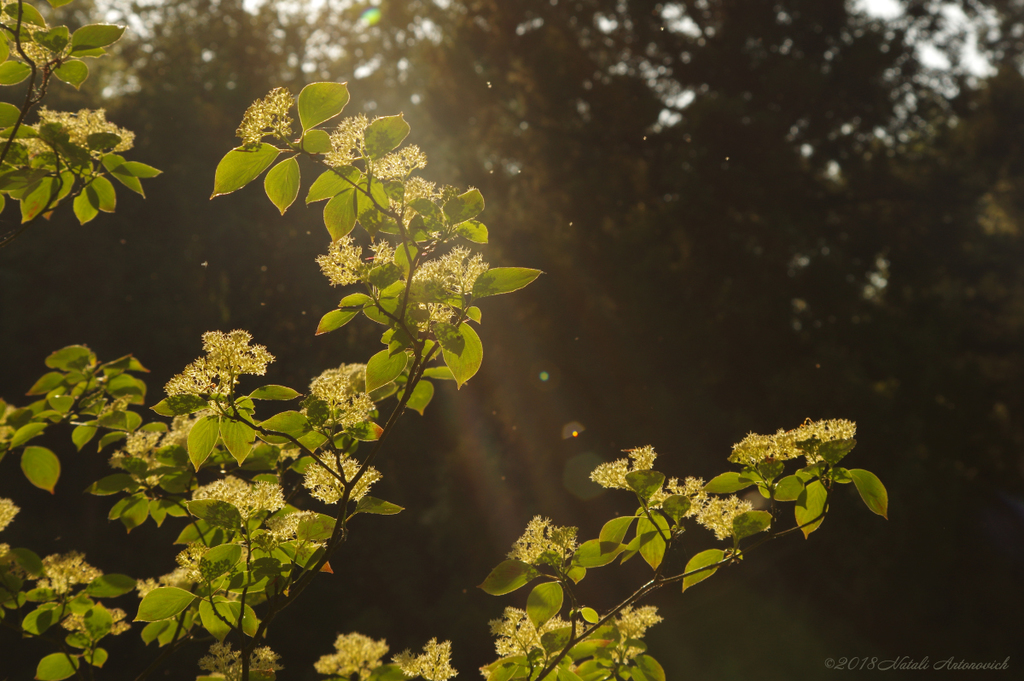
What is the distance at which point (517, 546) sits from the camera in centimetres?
85

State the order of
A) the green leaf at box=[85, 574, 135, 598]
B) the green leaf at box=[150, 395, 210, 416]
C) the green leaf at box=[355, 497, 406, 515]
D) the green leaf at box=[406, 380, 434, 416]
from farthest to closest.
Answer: the green leaf at box=[85, 574, 135, 598], the green leaf at box=[406, 380, 434, 416], the green leaf at box=[355, 497, 406, 515], the green leaf at box=[150, 395, 210, 416]

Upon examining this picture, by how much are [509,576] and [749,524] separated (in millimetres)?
356

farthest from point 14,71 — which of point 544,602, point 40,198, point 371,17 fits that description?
point 371,17

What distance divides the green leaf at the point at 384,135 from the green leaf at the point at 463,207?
10cm

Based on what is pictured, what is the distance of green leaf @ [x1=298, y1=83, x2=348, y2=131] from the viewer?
0.66 m

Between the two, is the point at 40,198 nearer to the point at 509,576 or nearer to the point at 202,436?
the point at 202,436

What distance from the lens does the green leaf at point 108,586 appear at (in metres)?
0.99

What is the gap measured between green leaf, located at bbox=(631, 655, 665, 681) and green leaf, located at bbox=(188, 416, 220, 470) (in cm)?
74

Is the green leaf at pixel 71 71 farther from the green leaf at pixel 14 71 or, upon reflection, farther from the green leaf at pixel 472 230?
the green leaf at pixel 472 230

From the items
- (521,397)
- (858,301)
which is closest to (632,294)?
(521,397)

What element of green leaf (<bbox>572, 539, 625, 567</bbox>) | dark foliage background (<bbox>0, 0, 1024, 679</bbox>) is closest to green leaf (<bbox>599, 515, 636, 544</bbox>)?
green leaf (<bbox>572, 539, 625, 567</bbox>)

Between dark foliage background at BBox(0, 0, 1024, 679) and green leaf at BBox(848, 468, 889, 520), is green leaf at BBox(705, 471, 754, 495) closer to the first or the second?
green leaf at BBox(848, 468, 889, 520)

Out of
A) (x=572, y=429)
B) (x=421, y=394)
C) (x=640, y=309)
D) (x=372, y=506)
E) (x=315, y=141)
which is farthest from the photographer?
(x=640, y=309)

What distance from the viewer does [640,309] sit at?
19.2 ft
